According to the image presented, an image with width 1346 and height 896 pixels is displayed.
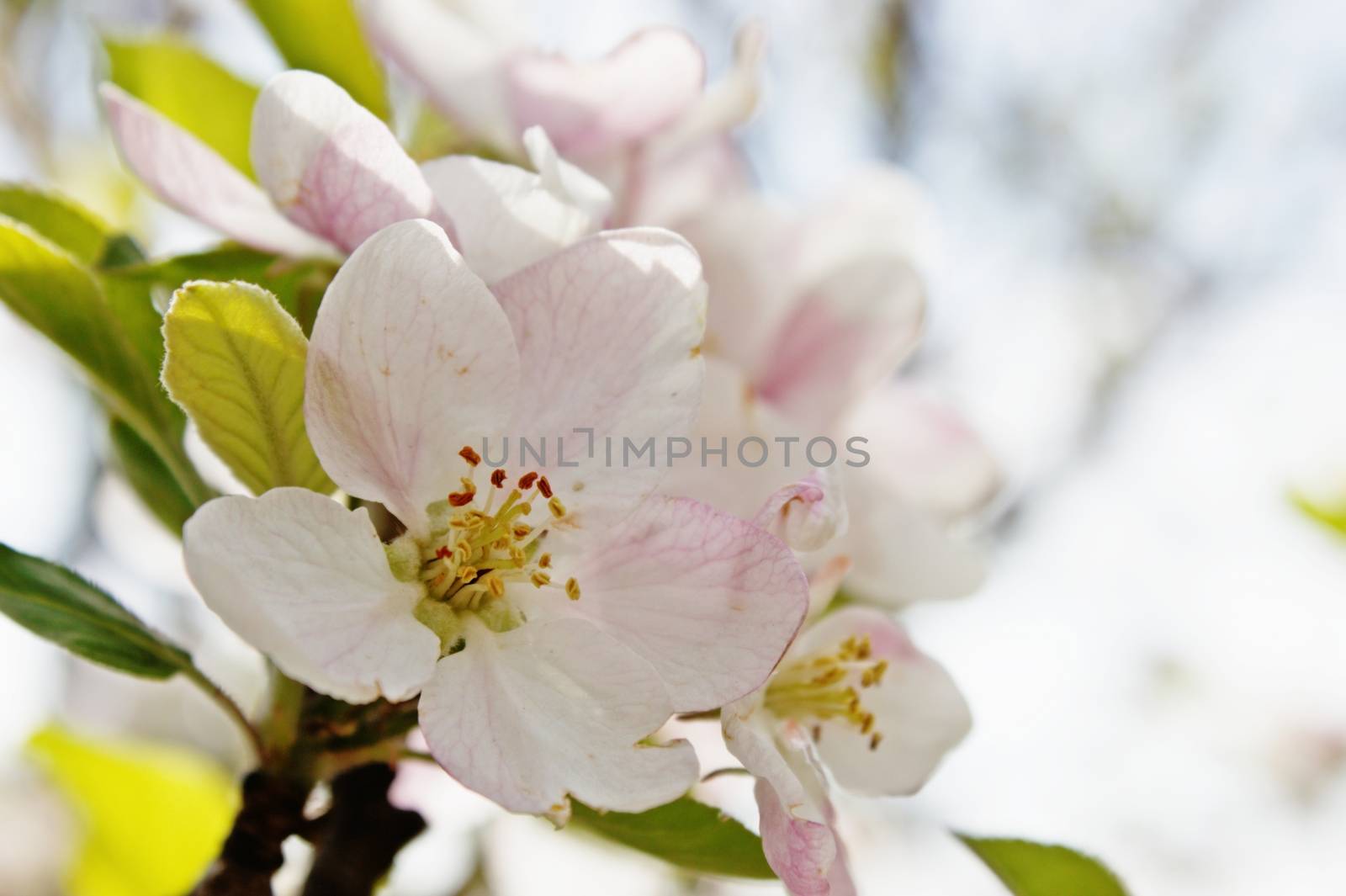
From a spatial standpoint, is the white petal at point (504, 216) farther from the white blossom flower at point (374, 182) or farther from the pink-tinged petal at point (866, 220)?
the pink-tinged petal at point (866, 220)

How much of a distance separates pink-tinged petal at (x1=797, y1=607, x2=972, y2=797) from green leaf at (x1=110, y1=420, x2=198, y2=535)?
1.55ft

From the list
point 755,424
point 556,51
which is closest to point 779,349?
point 755,424

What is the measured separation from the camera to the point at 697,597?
604mm

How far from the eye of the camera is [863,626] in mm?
794

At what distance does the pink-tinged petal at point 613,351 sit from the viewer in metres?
0.61

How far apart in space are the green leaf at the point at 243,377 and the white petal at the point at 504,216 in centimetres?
11

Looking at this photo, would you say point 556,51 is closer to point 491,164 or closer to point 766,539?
point 491,164

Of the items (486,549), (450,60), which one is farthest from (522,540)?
(450,60)

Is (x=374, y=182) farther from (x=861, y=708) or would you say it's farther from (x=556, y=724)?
(x=861, y=708)

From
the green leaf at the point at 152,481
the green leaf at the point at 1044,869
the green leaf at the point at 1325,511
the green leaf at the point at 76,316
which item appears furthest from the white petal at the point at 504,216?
the green leaf at the point at 1325,511

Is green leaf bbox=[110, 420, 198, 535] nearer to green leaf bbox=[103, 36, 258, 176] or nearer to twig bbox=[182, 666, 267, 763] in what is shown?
twig bbox=[182, 666, 267, 763]

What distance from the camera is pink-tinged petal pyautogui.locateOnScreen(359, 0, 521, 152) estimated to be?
0.93m

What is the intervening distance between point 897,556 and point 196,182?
521 mm

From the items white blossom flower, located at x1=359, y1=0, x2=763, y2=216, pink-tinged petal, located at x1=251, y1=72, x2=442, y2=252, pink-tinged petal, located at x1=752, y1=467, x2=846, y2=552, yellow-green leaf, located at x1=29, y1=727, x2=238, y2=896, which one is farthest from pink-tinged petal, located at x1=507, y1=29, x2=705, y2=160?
yellow-green leaf, located at x1=29, y1=727, x2=238, y2=896
